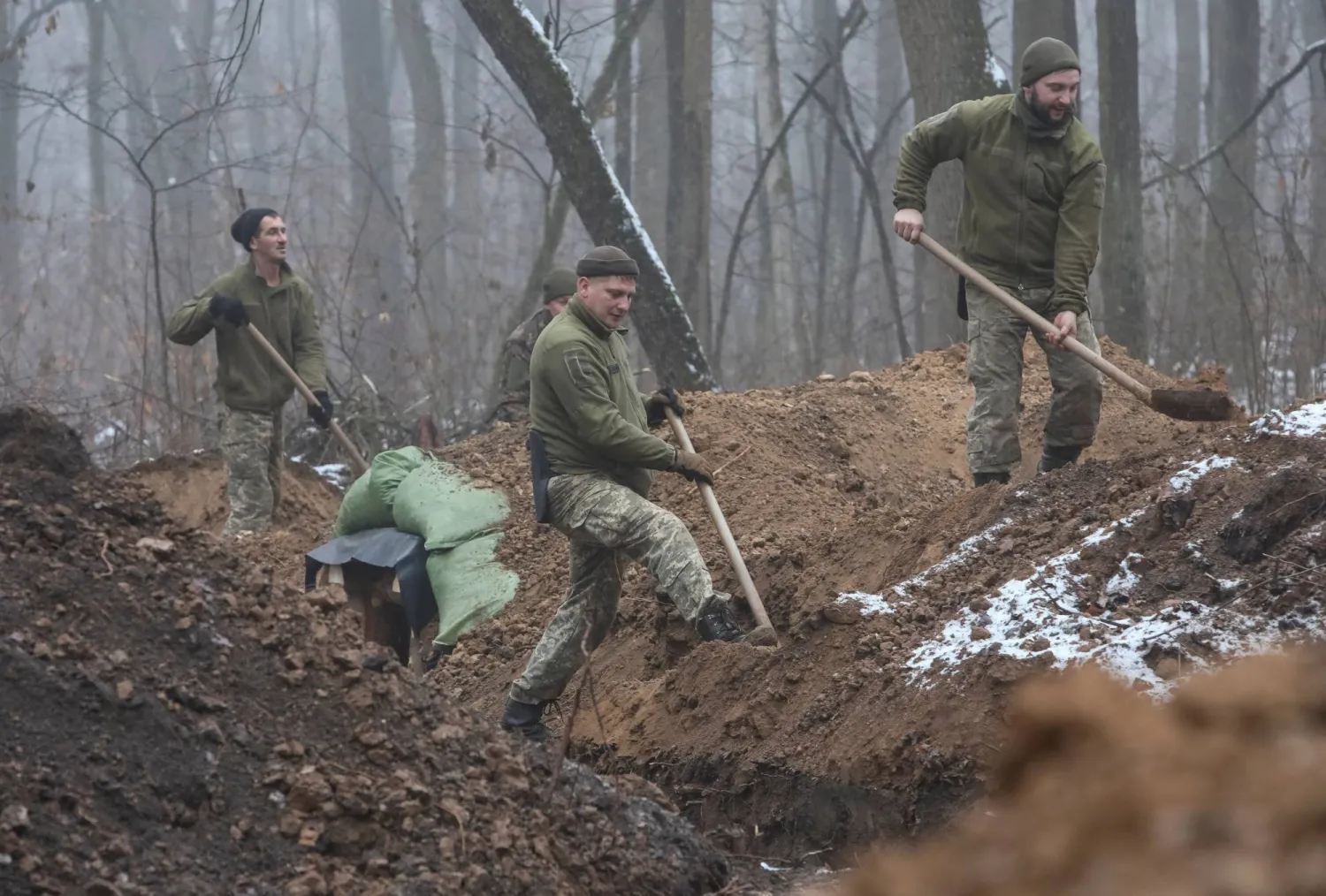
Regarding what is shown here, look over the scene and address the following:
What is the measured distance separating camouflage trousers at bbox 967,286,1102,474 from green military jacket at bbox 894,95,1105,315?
0.46 ft

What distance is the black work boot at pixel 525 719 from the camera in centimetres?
650

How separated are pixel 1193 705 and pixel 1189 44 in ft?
102

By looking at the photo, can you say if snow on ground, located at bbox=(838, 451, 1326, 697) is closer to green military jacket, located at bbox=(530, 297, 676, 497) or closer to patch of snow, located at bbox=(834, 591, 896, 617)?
patch of snow, located at bbox=(834, 591, 896, 617)

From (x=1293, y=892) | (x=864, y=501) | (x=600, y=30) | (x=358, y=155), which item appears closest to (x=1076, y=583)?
(x=864, y=501)

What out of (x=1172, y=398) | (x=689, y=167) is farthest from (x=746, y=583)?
(x=689, y=167)

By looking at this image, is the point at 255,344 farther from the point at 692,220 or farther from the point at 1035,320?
the point at 692,220

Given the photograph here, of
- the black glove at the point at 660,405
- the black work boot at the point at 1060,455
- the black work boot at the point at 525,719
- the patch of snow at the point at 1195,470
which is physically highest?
the black glove at the point at 660,405

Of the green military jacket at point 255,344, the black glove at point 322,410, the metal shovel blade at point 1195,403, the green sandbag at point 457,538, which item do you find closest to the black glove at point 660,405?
the green sandbag at point 457,538

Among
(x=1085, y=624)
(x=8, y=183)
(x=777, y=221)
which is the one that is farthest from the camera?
(x=8, y=183)

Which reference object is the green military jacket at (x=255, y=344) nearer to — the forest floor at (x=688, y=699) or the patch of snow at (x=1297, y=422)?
the forest floor at (x=688, y=699)

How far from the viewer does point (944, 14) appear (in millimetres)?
12516

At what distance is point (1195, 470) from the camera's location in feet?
20.7

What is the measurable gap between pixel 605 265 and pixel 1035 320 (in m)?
1.98

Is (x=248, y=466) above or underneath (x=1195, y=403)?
underneath
